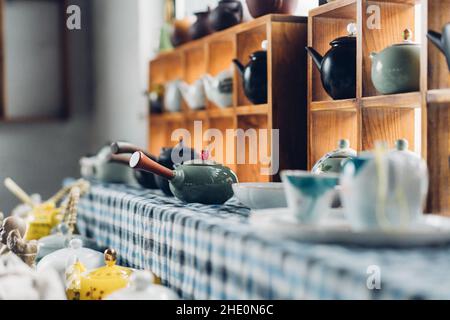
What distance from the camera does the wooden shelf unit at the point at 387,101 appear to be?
1.27 meters

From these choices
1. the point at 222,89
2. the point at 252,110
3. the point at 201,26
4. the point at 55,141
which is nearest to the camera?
the point at 252,110

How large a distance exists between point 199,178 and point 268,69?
501 mm

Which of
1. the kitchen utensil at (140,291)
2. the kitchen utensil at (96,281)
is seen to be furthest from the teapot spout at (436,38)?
the kitchen utensil at (96,281)

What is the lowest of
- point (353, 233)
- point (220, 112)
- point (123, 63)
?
point (353, 233)

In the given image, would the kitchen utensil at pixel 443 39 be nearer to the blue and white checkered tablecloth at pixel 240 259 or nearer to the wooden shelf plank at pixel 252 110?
the blue and white checkered tablecloth at pixel 240 259

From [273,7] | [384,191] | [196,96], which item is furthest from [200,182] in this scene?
[196,96]

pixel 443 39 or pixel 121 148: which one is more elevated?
pixel 443 39

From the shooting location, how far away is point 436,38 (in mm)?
1200

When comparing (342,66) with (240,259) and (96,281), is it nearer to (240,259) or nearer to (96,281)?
(240,259)

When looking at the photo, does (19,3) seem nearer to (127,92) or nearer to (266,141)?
(127,92)

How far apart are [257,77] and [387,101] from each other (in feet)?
1.89

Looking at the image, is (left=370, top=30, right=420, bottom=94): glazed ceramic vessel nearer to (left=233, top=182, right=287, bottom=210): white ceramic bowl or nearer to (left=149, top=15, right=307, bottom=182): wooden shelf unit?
(left=233, top=182, right=287, bottom=210): white ceramic bowl

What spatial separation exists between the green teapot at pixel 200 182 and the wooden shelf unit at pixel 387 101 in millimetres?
327

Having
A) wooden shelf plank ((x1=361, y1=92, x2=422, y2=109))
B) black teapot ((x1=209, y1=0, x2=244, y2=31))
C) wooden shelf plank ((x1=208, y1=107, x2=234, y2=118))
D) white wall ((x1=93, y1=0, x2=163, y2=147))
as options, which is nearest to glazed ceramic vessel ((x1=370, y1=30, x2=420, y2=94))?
wooden shelf plank ((x1=361, y1=92, x2=422, y2=109))
